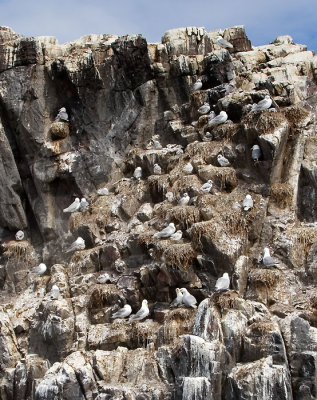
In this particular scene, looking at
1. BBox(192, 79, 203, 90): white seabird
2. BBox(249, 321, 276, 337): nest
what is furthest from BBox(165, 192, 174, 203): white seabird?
BBox(249, 321, 276, 337): nest

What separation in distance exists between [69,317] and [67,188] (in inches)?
234

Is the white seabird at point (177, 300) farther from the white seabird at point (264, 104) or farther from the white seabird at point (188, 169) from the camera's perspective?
the white seabird at point (264, 104)

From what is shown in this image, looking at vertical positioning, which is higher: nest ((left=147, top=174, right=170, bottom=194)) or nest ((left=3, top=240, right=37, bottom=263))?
nest ((left=147, top=174, right=170, bottom=194))

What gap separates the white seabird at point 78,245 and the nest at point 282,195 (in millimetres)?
5494

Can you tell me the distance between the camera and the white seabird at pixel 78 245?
20.2m

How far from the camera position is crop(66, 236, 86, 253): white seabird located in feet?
66.1

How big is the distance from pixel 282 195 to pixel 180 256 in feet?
11.4

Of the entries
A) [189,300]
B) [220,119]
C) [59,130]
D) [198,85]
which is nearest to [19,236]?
[59,130]

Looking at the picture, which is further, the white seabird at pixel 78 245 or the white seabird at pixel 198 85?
the white seabird at pixel 198 85

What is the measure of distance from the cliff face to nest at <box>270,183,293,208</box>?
0.12 ft

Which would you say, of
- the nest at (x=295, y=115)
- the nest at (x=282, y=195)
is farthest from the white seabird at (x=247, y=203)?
the nest at (x=295, y=115)

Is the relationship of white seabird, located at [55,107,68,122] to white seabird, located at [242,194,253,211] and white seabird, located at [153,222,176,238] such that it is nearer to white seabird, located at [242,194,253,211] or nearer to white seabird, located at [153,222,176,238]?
white seabird, located at [153,222,176,238]

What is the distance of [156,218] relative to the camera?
19969 millimetres

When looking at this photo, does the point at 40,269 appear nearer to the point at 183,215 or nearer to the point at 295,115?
the point at 183,215
